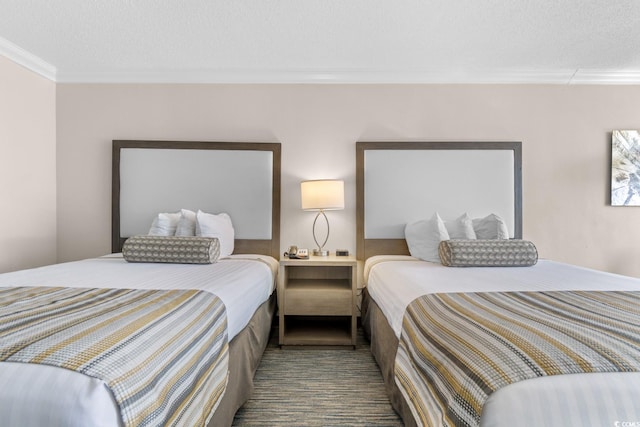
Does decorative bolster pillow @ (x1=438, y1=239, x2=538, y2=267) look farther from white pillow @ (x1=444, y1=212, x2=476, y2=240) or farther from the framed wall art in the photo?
the framed wall art

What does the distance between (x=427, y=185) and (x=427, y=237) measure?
56 centimetres

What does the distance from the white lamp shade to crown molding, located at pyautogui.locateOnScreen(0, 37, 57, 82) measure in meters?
2.60

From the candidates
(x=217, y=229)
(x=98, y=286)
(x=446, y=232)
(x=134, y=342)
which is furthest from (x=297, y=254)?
(x=134, y=342)

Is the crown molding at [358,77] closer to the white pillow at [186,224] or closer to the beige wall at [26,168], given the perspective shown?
the beige wall at [26,168]

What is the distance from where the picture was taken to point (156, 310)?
125cm

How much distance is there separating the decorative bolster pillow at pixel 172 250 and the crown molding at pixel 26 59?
6.24 ft

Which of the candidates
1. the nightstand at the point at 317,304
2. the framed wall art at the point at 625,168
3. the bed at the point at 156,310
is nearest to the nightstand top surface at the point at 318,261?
the nightstand at the point at 317,304

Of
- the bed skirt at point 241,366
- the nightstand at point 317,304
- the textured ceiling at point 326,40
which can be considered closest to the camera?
the bed skirt at point 241,366

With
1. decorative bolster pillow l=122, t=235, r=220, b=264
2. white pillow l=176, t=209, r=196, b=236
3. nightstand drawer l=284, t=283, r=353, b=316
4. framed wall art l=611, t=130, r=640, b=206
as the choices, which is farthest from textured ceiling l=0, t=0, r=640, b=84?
nightstand drawer l=284, t=283, r=353, b=316

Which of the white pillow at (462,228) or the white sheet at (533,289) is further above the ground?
the white pillow at (462,228)

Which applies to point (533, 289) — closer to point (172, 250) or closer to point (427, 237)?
point (427, 237)

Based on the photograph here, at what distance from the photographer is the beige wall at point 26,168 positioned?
2.81 meters

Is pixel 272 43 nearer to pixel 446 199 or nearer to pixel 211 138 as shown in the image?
pixel 211 138

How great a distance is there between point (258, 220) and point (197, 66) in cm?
151
